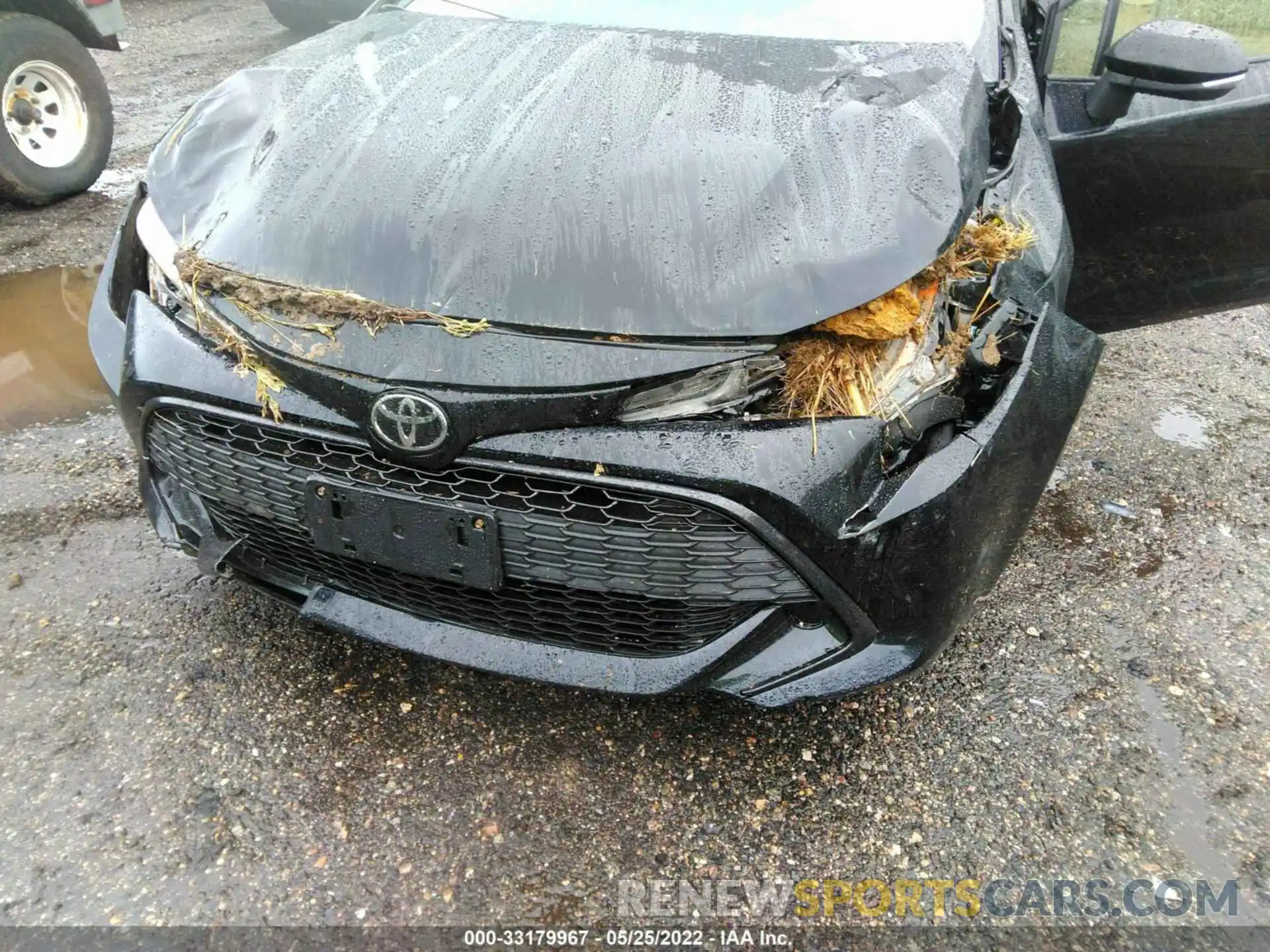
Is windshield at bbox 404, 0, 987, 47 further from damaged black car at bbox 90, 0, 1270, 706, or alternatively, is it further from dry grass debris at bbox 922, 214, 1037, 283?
dry grass debris at bbox 922, 214, 1037, 283

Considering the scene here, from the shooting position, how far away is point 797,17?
2.49 metres

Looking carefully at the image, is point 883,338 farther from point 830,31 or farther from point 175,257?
point 175,257

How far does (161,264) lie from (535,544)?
107cm

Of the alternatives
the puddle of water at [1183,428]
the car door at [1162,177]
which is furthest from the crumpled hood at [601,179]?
the puddle of water at [1183,428]

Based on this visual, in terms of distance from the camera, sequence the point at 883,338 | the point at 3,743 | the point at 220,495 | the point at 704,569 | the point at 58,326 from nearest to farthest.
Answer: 1. the point at 704,569
2. the point at 883,338
3. the point at 220,495
4. the point at 3,743
5. the point at 58,326

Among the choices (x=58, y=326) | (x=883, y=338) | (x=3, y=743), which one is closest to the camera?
(x=883, y=338)

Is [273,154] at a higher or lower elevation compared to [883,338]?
higher

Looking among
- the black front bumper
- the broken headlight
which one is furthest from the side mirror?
the broken headlight

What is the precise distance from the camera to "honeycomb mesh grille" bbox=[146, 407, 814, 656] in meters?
1.59

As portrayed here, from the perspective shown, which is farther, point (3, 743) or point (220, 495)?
point (3, 743)

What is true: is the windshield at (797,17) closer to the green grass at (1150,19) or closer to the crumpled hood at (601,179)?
the crumpled hood at (601,179)

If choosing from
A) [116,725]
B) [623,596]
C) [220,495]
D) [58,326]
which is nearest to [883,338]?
[623,596]

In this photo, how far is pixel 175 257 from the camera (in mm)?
1887

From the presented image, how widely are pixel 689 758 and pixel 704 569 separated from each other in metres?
0.63
